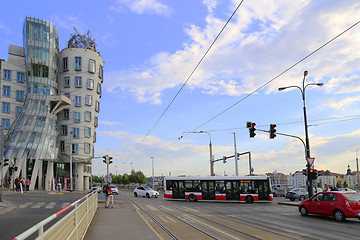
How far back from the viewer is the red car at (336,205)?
1499 cm

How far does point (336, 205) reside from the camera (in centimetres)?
1571

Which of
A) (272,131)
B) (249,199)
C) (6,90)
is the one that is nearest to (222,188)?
(249,199)

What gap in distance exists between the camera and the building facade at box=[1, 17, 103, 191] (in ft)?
184

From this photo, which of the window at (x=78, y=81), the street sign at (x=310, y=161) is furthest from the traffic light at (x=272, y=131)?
the window at (x=78, y=81)

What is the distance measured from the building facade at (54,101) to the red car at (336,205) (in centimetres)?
4563

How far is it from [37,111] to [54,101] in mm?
5451

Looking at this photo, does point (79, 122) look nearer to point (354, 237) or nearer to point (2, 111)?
point (2, 111)

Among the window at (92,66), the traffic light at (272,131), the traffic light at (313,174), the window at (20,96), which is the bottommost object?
the traffic light at (313,174)

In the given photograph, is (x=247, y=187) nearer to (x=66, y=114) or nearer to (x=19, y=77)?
(x=66, y=114)

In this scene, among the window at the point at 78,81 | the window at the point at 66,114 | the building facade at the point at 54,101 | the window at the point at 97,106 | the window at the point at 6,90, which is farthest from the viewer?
the window at the point at 97,106

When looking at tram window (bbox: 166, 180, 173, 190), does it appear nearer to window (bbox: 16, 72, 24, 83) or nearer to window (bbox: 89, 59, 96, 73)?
window (bbox: 89, 59, 96, 73)

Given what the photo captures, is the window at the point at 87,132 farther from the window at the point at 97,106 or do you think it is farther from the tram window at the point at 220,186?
the tram window at the point at 220,186

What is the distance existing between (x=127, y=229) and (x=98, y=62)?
63.5 meters

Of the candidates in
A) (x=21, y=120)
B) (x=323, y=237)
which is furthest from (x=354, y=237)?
(x=21, y=120)
